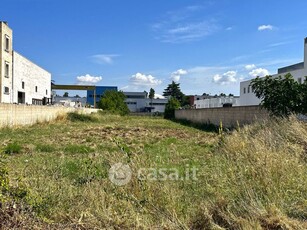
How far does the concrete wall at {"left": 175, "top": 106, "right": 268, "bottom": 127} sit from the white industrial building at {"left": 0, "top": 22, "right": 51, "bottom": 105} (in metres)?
21.3

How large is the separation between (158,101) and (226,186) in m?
113

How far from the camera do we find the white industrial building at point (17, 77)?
3379cm

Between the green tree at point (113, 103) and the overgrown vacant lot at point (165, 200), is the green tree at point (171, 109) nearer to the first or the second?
the green tree at point (113, 103)

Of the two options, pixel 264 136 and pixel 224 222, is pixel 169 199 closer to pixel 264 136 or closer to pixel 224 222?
pixel 224 222

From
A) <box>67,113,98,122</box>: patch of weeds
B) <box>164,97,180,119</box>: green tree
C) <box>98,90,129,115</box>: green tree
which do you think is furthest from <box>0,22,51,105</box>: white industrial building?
<box>164,97,180,119</box>: green tree

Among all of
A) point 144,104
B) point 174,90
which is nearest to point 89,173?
point 144,104

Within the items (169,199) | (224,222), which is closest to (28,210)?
(169,199)

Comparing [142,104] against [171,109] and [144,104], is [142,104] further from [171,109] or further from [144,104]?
[171,109]

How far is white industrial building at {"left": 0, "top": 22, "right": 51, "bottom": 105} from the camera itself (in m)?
33.8

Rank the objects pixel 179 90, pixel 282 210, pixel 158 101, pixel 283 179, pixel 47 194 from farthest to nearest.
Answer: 1. pixel 179 90
2. pixel 158 101
3. pixel 283 179
4. pixel 47 194
5. pixel 282 210

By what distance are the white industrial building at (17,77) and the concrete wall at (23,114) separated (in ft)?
19.8

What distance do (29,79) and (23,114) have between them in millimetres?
22296

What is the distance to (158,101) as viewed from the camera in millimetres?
117500

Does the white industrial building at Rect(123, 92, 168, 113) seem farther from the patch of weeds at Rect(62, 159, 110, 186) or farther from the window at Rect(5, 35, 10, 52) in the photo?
the patch of weeds at Rect(62, 159, 110, 186)
